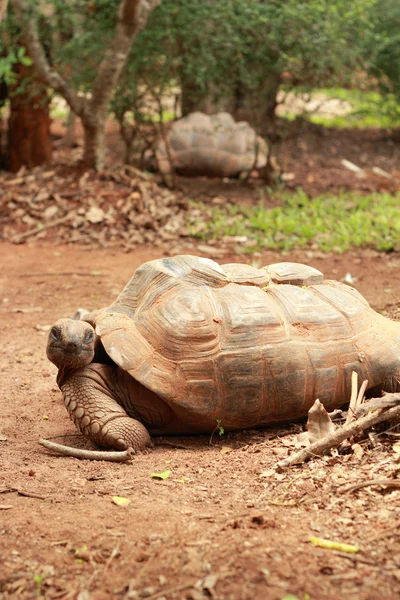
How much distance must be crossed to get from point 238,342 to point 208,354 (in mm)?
160

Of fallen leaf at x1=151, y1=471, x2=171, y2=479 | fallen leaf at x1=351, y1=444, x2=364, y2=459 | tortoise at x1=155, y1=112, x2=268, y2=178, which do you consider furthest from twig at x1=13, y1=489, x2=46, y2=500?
tortoise at x1=155, y1=112, x2=268, y2=178

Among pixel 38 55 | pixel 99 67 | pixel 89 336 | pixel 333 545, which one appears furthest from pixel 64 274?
pixel 333 545

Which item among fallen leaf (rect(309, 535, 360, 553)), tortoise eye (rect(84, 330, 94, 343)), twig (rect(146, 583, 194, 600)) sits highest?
tortoise eye (rect(84, 330, 94, 343))

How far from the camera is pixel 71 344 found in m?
3.63

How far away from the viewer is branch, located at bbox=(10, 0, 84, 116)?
8750mm

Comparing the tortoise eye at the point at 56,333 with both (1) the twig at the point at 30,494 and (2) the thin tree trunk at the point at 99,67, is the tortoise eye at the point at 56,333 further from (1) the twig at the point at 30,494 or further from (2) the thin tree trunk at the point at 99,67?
(2) the thin tree trunk at the point at 99,67

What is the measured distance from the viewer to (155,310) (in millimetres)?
3775

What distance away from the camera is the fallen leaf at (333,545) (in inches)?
93.4

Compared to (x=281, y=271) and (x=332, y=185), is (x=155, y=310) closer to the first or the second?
(x=281, y=271)

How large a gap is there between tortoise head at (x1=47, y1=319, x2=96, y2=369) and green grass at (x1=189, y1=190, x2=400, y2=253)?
13.7ft

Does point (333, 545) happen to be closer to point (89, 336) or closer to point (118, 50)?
point (89, 336)

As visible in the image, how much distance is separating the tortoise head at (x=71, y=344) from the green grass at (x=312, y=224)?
4.17 m

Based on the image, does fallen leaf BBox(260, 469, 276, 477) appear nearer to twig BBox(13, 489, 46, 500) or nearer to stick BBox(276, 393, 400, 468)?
stick BBox(276, 393, 400, 468)

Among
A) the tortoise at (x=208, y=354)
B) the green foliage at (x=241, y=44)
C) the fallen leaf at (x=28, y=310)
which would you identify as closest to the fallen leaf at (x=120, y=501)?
the tortoise at (x=208, y=354)
